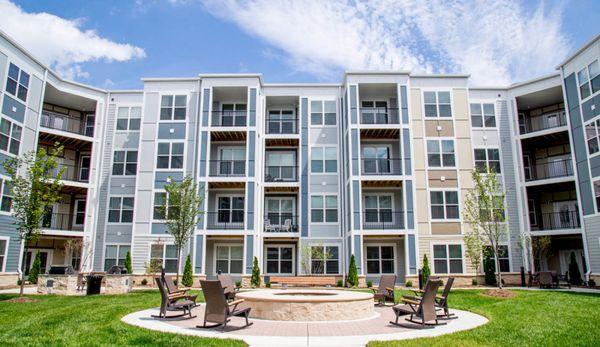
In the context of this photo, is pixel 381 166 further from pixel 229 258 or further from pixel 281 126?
pixel 229 258

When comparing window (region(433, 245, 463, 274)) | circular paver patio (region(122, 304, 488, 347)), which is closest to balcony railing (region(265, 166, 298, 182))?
window (region(433, 245, 463, 274))

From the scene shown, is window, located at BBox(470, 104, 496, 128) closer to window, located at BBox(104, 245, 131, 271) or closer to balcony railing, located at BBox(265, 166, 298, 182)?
balcony railing, located at BBox(265, 166, 298, 182)

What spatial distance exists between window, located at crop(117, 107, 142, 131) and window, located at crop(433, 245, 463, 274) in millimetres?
21115

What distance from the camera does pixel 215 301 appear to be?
31.8 feet

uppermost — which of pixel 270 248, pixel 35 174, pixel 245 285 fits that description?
pixel 35 174

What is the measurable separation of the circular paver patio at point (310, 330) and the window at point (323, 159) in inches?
645

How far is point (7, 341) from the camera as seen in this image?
8.22m

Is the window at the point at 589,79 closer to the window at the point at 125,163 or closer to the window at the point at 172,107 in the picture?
the window at the point at 172,107

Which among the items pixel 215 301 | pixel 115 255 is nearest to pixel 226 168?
pixel 115 255

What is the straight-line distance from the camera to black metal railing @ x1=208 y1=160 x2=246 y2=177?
87.8 feet

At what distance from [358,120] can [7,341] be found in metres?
21.2

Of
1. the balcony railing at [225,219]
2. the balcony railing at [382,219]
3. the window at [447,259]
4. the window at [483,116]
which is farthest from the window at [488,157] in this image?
the balcony railing at [225,219]

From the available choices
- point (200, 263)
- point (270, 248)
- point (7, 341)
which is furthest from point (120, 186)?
point (7, 341)

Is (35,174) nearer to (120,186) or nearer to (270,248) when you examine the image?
(120,186)
